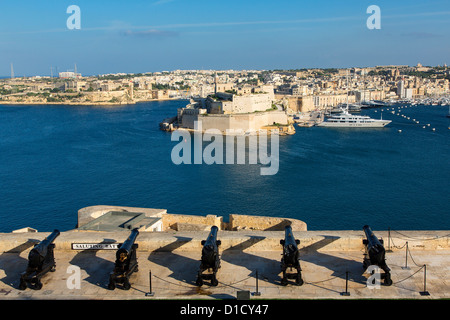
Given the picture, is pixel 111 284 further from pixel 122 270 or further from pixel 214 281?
pixel 214 281

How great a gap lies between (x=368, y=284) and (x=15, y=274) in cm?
340

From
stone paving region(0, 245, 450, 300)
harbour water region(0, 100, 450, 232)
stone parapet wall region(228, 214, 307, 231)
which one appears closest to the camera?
stone paving region(0, 245, 450, 300)

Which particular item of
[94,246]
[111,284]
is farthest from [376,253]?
[94,246]

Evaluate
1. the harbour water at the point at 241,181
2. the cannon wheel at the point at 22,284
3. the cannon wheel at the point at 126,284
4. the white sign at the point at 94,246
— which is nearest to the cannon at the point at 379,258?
the cannon wheel at the point at 126,284

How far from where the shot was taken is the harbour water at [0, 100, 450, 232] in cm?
1680

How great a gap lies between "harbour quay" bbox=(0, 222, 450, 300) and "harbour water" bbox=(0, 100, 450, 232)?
34.0 feet

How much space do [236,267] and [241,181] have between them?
17.7 m

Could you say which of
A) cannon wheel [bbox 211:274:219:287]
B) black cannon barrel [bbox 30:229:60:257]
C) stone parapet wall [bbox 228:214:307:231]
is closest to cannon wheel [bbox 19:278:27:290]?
black cannon barrel [bbox 30:229:60:257]

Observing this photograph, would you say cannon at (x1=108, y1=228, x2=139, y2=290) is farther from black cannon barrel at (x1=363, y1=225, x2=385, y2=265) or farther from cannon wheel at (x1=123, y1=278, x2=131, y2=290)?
black cannon barrel at (x1=363, y1=225, x2=385, y2=265)

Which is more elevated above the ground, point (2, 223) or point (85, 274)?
point (85, 274)

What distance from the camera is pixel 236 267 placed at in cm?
446
